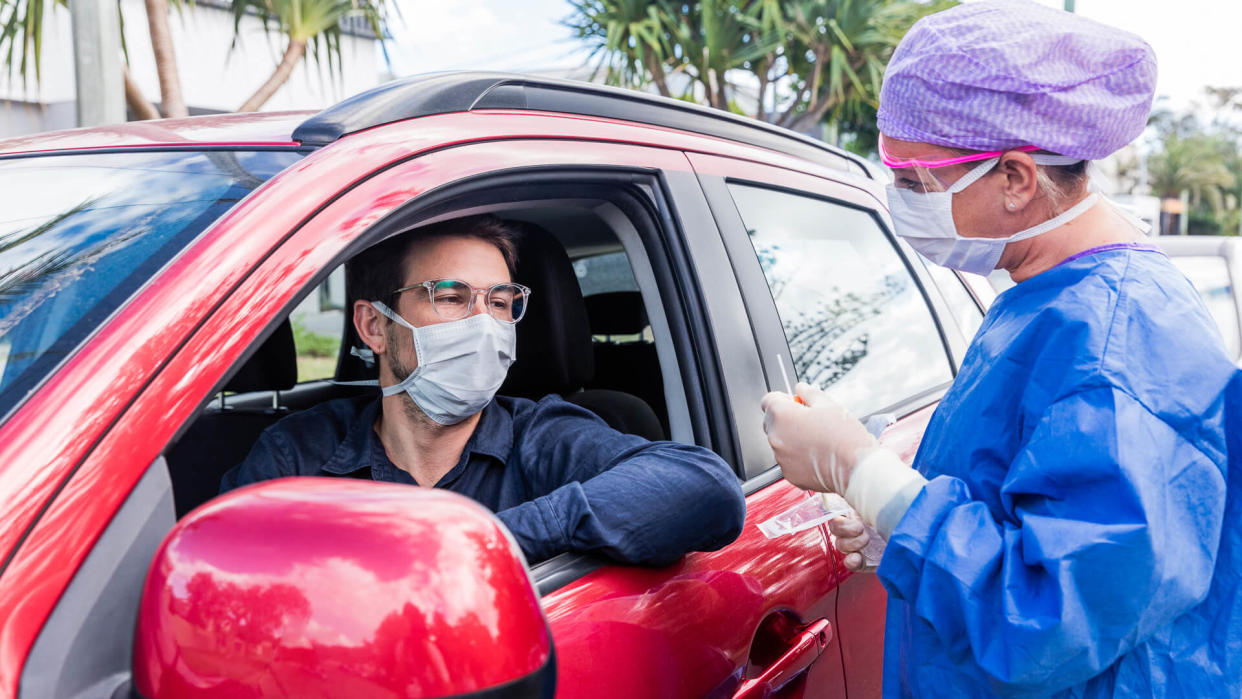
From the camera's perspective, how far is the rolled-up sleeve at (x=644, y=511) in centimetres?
151

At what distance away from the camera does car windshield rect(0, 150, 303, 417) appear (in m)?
1.15

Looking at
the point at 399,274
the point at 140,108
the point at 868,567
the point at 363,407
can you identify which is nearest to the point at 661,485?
the point at 868,567

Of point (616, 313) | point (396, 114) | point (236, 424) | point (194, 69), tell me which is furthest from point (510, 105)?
point (194, 69)

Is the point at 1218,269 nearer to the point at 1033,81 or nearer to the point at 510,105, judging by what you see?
the point at 1033,81

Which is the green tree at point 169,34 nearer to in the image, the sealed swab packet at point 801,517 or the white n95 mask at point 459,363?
the white n95 mask at point 459,363

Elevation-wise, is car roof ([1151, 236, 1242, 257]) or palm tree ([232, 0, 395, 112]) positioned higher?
palm tree ([232, 0, 395, 112])

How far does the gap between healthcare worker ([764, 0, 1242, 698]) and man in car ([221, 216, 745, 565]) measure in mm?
558

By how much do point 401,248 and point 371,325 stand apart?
0.20 metres

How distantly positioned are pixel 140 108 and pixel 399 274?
5.07 metres

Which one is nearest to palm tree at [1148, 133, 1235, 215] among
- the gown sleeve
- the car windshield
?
the gown sleeve

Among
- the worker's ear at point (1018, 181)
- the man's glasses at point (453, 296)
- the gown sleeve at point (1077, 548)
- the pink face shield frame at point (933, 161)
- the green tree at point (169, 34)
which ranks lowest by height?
the gown sleeve at point (1077, 548)

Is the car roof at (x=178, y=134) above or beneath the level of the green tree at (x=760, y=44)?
beneath

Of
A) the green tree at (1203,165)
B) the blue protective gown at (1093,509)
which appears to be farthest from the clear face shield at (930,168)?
the green tree at (1203,165)

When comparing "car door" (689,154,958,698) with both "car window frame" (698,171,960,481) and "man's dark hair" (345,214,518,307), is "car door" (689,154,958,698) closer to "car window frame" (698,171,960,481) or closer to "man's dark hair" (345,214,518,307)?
"car window frame" (698,171,960,481)
